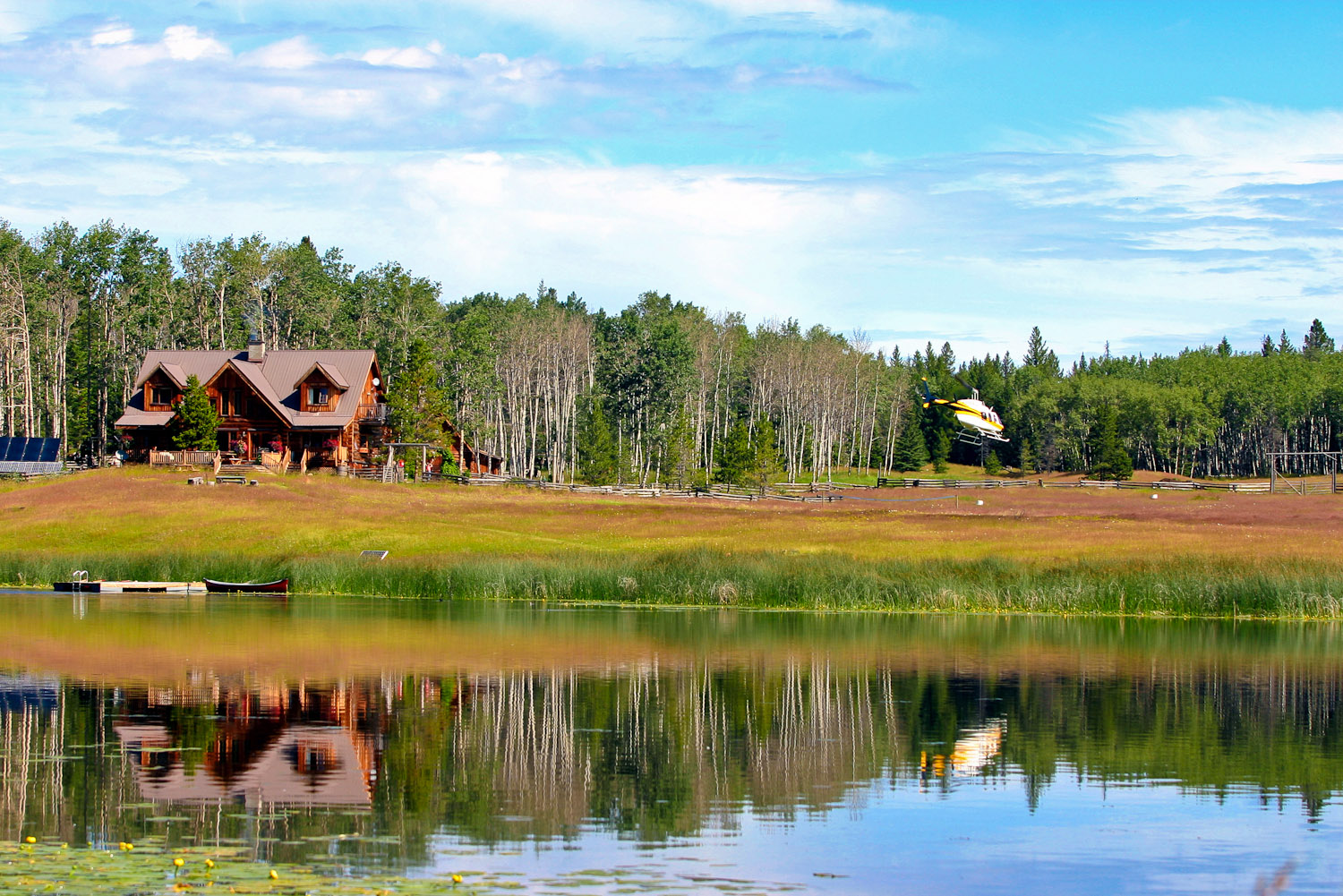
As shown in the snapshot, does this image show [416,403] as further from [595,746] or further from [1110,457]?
[1110,457]

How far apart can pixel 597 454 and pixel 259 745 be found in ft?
327

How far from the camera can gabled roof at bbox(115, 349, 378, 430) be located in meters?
96.8

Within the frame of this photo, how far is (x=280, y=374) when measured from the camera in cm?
10250

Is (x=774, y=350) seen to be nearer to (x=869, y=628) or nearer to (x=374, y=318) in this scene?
(x=374, y=318)

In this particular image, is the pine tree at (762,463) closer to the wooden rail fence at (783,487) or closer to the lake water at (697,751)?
the wooden rail fence at (783,487)

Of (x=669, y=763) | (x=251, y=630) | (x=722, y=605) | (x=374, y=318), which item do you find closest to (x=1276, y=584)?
(x=722, y=605)

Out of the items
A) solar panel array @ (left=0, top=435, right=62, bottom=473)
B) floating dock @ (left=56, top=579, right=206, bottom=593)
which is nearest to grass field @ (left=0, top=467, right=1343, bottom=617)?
floating dock @ (left=56, top=579, right=206, bottom=593)

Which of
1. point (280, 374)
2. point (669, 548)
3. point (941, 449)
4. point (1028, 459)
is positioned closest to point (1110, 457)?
point (1028, 459)

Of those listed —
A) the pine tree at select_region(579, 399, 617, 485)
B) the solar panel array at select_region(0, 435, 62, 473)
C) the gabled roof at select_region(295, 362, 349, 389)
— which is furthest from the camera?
the pine tree at select_region(579, 399, 617, 485)

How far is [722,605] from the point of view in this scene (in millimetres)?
46344

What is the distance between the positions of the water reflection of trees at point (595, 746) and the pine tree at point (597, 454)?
8711cm

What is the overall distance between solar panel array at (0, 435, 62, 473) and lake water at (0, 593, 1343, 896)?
52.8m

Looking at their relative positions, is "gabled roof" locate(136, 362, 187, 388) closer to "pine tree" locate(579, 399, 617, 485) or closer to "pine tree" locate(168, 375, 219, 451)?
"pine tree" locate(168, 375, 219, 451)

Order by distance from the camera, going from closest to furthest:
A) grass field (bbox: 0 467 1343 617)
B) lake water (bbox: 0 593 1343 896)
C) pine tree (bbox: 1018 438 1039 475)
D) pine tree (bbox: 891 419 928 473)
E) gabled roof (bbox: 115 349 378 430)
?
lake water (bbox: 0 593 1343 896) < grass field (bbox: 0 467 1343 617) < gabled roof (bbox: 115 349 378 430) < pine tree (bbox: 1018 438 1039 475) < pine tree (bbox: 891 419 928 473)
